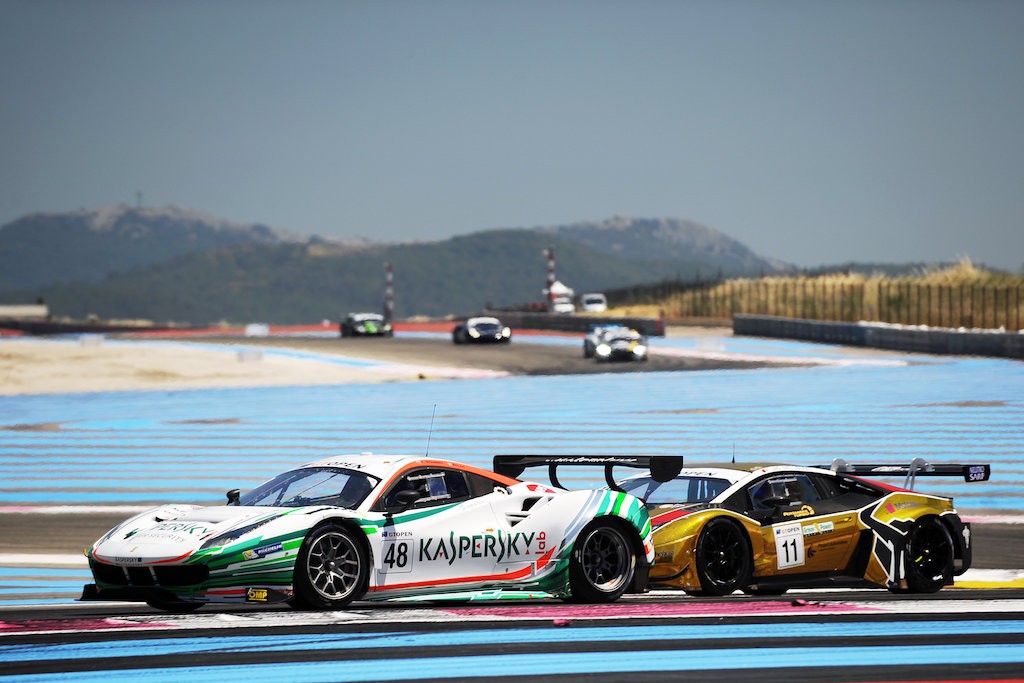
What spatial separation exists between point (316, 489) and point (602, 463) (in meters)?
2.28

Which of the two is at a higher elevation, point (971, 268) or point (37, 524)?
point (971, 268)

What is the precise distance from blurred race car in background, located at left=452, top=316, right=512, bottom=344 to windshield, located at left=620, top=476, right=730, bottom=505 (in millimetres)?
45043

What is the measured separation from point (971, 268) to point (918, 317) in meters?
3.02

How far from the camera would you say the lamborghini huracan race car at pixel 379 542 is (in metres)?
9.88

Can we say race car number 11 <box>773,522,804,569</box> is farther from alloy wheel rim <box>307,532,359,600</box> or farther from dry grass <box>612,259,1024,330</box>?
dry grass <box>612,259,1024,330</box>

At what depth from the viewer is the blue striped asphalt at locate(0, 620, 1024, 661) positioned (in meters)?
8.62

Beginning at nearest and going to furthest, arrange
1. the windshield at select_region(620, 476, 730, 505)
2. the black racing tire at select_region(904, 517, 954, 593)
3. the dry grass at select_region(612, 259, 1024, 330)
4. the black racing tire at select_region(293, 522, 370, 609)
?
Result: the black racing tire at select_region(293, 522, 370, 609) < the windshield at select_region(620, 476, 730, 505) < the black racing tire at select_region(904, 517, 954, 593) < the dry grass at select_region(612, 259, 1024, 330)

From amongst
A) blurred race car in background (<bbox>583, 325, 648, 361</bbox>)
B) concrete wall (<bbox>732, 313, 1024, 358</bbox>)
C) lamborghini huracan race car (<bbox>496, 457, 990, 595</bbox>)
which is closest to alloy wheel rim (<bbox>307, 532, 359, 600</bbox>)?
lamborghini huracan race car (<bbox>496, 457, 990, 595</bbox>)

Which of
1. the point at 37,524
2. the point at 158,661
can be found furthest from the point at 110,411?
the point at 158,661

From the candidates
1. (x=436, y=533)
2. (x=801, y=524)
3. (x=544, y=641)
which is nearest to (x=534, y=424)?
(x=801, y=524)

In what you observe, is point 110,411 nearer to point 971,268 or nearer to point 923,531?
point 923,531

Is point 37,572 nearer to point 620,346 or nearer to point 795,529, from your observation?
point 795,529

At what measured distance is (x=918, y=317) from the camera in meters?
60.3

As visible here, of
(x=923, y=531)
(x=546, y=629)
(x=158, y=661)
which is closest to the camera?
(x=158, y=661)
